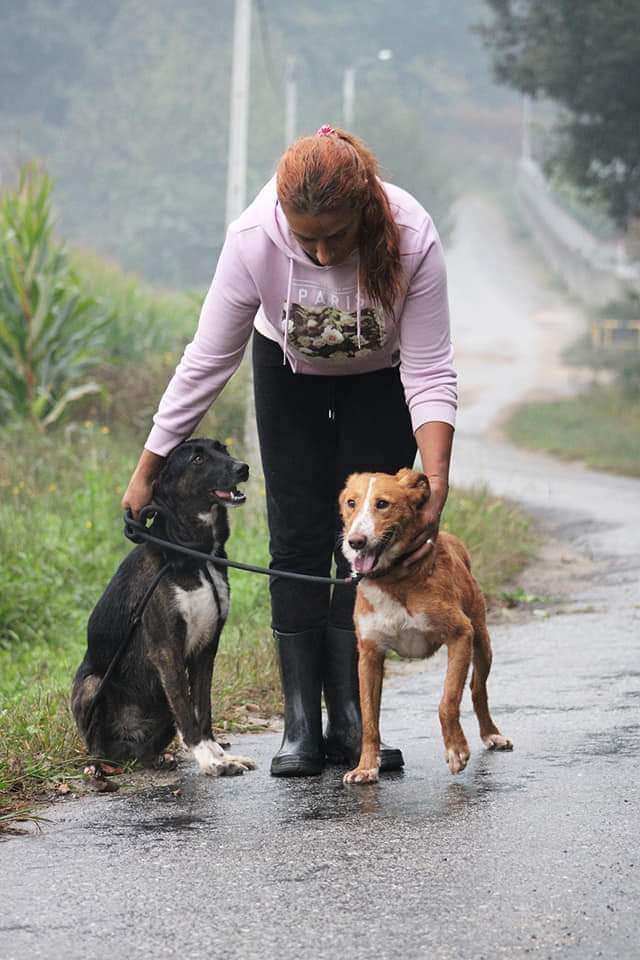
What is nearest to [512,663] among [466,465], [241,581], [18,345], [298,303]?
[241,581]

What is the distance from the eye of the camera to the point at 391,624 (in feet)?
15.6

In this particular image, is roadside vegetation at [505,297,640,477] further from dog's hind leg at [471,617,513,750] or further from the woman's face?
the woman's face

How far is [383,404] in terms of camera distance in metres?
5.16

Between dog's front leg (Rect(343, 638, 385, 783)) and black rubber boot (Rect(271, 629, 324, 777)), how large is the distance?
0.32m

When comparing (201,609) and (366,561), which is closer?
(366,561)

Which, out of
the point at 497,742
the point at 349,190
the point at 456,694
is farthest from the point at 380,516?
the point at 497,742

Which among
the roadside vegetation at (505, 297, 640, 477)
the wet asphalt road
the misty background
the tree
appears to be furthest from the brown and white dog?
the misty background

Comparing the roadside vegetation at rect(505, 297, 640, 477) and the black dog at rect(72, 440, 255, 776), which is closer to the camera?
the black dog at rect(72, 440, 255, 776)

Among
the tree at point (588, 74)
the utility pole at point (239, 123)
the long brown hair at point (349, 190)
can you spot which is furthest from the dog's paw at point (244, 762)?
the tree at point (588, 74)

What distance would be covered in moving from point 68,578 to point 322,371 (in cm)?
524

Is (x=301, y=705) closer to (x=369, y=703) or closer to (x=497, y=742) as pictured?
(x=369, y=703)

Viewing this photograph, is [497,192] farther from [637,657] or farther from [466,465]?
[637,657]

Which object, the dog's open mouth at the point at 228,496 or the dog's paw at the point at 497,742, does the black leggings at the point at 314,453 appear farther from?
the dog's paw at the point at 497,742

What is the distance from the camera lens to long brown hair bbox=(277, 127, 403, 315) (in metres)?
4.35
